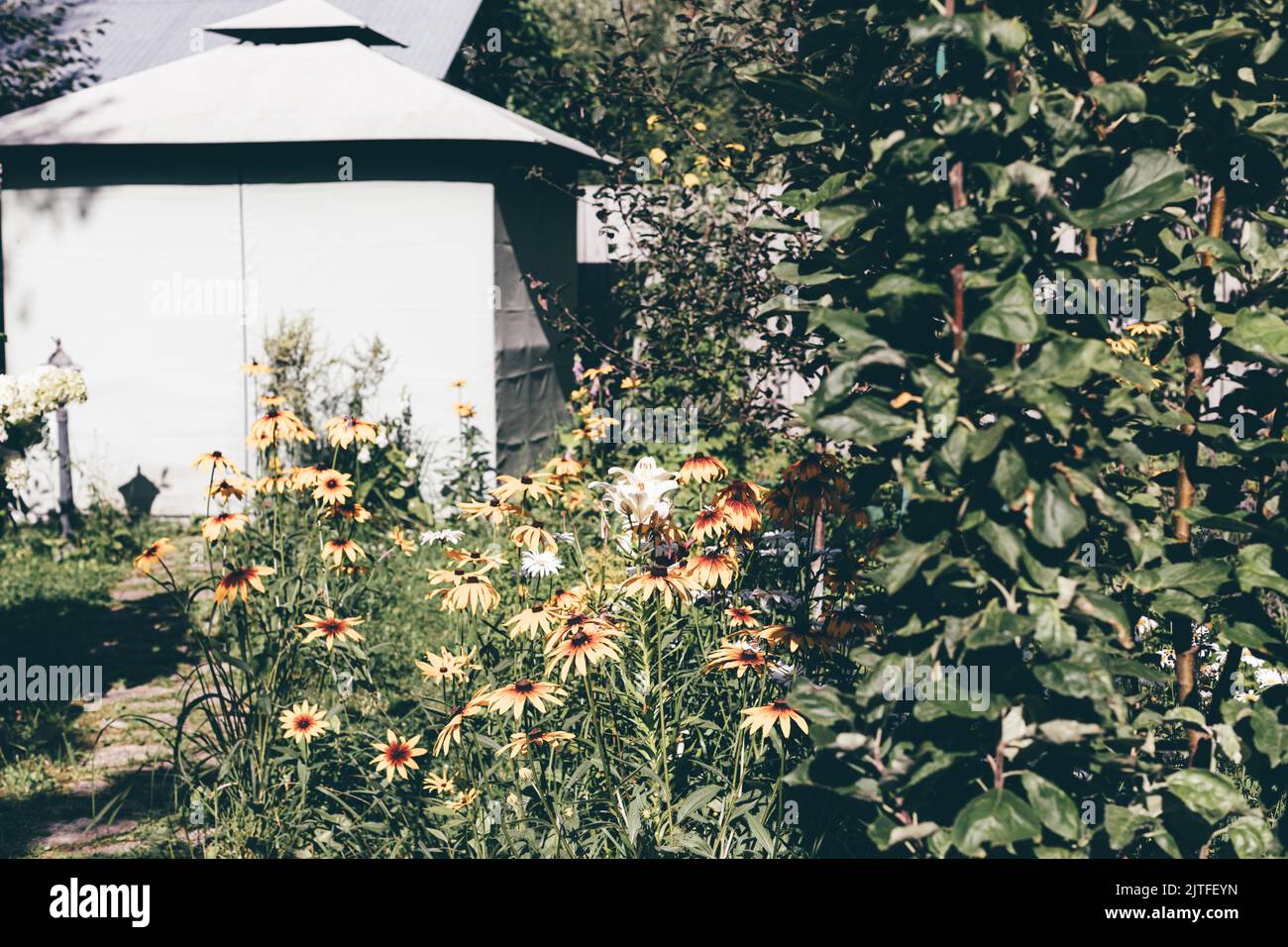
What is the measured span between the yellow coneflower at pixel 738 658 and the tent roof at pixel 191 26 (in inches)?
484

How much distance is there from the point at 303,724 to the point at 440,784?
495 mm

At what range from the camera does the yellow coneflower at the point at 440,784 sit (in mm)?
3867

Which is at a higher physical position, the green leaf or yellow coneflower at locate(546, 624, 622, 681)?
yellow coneflower at locate(546, 624, 622, 681)

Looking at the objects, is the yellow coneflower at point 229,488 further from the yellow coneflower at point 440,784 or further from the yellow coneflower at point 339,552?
the yellow coneflower at point 440,784

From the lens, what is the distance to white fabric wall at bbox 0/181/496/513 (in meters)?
9.23

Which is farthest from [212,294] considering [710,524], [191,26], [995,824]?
[995,824]

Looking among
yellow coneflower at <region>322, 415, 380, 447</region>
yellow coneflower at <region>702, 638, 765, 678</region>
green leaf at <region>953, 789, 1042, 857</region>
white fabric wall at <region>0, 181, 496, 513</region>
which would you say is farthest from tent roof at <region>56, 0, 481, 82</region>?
green leaf at <region>953, 789, 1042, 857</region>

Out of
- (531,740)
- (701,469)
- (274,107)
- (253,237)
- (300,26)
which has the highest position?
(300,26)

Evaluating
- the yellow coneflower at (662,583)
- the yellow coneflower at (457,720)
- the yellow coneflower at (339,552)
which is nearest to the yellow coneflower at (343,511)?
the yellow coneflower at (339,552)

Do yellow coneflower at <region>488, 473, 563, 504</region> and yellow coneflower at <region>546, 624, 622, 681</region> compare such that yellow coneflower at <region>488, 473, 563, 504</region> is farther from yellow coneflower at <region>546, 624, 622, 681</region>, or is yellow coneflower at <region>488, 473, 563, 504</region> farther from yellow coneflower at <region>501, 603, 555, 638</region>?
yellow coneflower at <region>546, 624, 622, 681</region>

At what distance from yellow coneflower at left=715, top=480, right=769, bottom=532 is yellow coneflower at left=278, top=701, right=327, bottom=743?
150cm

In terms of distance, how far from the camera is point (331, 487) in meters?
4.35

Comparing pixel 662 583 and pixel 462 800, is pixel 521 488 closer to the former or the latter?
pixel 662 583
